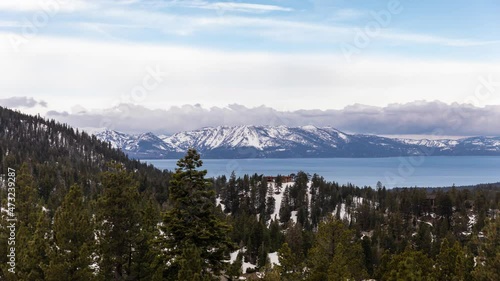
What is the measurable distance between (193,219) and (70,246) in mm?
7598

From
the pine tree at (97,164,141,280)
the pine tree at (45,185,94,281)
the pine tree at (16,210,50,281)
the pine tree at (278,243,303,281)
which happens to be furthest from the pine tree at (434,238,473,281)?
the pine tree at (16,210,50,281)

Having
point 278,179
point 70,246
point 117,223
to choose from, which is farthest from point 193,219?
point 278,179

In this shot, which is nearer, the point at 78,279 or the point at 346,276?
the point at 78,279

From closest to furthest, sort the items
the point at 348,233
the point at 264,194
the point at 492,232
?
1. the point at 492,232
2. the point at 348,233
3. the point at 264,194

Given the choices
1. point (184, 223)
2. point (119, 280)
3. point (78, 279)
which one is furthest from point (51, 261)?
point (184, 223)

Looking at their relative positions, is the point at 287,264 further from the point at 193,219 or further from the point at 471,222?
the point at 471,222

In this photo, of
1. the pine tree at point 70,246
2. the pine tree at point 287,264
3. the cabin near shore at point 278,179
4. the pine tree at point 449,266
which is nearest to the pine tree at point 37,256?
the pine tree at point 70,246

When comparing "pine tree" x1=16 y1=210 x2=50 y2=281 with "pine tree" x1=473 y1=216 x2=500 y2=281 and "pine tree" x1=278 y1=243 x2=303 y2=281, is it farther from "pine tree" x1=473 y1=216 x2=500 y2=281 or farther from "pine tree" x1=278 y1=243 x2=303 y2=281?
"pine tree" x1=473 y1=216 x2=500 y2=281

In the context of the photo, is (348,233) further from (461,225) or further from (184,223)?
(461,225)

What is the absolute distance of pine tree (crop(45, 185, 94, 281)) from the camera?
24.0 metres

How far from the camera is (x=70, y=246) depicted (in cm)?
2445

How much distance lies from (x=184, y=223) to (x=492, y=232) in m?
26.4

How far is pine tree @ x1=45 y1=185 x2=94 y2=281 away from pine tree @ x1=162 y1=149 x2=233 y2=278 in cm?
528

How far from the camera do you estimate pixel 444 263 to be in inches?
1378
